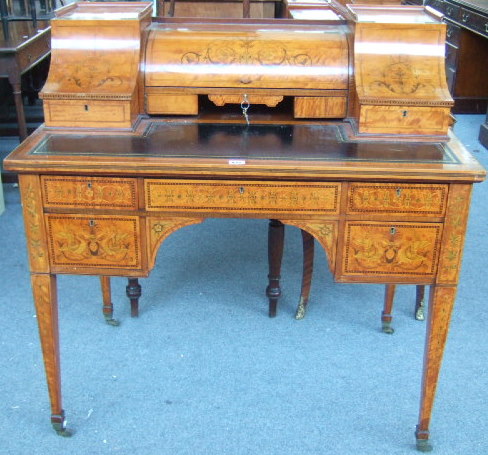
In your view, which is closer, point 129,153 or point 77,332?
point 129,153

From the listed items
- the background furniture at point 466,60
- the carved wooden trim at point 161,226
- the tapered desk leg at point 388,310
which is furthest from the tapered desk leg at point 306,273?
the background furniture at point 466,60

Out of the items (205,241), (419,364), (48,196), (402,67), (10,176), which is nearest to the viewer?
(48,196)

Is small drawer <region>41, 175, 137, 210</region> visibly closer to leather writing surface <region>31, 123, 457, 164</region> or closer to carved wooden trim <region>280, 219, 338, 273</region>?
leather writing surface <region>31, 123, 457, 164</region>

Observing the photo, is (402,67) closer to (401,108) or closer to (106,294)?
(401,108)

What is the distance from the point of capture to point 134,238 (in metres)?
1.92

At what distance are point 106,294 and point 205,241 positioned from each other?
861 mm

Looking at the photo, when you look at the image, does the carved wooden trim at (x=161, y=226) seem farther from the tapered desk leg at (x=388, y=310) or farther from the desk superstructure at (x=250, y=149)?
the tapered desk leg at (x=388, y=310)

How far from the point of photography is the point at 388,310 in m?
2.67

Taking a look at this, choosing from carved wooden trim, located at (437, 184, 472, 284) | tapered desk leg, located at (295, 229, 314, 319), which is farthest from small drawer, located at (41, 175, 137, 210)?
tapered desk leg, located at (295, 229, 314, 319)

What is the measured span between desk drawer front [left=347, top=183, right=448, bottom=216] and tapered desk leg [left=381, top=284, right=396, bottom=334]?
838 millimetres

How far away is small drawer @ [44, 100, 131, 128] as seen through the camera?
2.00 meters

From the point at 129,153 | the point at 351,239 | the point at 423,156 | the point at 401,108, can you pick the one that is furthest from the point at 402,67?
the point at 129,153

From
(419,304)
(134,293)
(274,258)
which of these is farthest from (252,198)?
(419,304)

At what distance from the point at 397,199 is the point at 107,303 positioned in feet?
4.41
